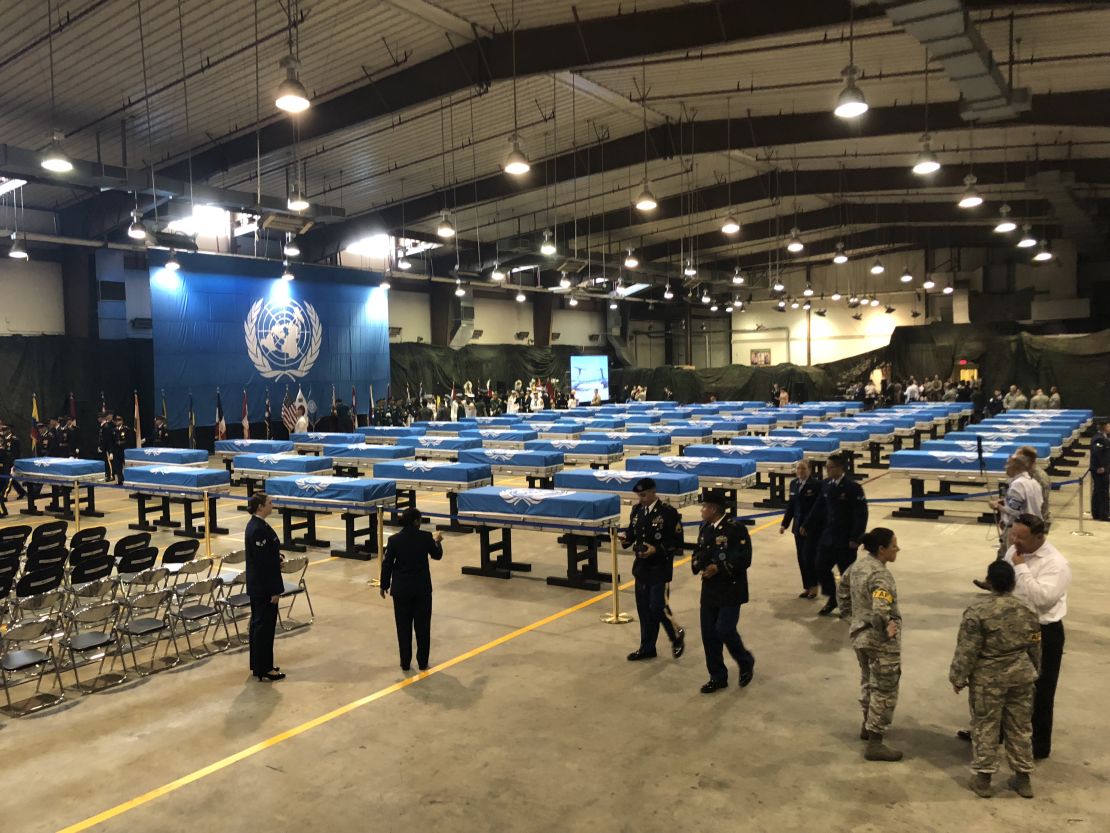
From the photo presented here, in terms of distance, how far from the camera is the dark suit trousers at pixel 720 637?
6.19m

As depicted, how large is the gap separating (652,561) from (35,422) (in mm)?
18995

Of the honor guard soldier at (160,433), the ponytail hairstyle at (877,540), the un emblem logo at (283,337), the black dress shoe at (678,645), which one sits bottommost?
the black dress shoe at (678,645)

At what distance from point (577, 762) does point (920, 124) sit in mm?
15631

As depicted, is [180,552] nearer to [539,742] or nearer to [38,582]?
[38,582]

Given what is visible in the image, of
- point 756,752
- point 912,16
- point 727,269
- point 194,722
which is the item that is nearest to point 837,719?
point 756,752

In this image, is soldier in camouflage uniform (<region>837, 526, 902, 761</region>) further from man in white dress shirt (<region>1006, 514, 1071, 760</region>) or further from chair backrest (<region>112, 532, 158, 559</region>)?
chair backrest (<region>112, 532, 158, 559</region>)

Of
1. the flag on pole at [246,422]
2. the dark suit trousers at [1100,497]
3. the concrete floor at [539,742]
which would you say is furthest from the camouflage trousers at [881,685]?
the flag on pole at [246,422]

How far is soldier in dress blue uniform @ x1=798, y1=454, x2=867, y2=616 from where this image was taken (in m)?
8.02

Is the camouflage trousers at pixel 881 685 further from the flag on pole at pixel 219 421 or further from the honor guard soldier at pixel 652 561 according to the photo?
the flag on pole at pixel 219 421

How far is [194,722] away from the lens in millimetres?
6086

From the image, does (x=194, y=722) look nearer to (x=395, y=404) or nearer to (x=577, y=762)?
(x=577, y=762)

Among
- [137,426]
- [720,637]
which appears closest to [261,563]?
[720,637]

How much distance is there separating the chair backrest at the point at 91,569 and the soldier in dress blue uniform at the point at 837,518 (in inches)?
283

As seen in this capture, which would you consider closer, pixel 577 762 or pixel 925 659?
pixel 577 762
